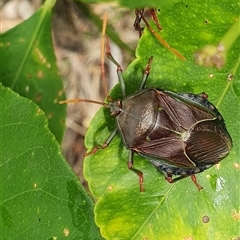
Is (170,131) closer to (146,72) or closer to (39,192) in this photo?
(146,72)

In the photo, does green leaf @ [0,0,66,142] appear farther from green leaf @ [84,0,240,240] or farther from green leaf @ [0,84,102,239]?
green leaf @ [84,0,240,240]

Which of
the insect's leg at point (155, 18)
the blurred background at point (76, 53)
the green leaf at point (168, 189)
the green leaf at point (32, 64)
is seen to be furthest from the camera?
the blurred background at point (76, 53)

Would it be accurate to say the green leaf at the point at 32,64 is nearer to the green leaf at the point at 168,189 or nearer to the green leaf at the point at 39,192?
the green leaf at the point at 39,192

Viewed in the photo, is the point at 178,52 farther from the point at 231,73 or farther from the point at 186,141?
the point at 186,141

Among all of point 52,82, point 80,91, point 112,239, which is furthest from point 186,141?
point 80,91

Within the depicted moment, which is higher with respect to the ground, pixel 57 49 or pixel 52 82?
pixel 52 82

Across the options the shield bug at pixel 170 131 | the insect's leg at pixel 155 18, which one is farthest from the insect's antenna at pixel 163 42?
the shield bug at pixel 170 131

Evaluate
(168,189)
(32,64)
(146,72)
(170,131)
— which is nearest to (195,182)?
(168,189)
